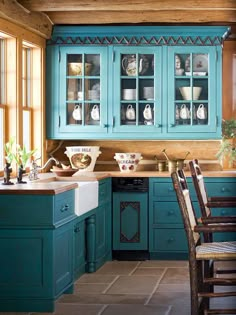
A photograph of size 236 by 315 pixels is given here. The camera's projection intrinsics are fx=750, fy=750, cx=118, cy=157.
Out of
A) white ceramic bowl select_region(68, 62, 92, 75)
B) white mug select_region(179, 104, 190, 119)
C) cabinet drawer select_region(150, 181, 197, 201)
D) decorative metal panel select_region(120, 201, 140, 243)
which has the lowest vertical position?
decorative metal panel select_region(120, 201, 140, 243)

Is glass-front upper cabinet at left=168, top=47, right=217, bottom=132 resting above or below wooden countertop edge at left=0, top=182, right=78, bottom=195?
above

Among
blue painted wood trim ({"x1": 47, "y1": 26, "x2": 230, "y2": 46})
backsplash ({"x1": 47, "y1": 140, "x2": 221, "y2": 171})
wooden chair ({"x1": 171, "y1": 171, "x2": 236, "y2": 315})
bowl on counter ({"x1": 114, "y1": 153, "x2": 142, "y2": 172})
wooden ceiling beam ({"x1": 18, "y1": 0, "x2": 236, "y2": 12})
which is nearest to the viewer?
wooden chair ({"x1": 171, "y1": 171, "x2": 236, "y2": 315})

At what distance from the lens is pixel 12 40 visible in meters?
6.66

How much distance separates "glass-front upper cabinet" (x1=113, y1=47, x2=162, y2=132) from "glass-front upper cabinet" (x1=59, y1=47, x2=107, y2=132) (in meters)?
0.14

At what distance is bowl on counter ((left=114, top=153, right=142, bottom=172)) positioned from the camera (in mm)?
7773

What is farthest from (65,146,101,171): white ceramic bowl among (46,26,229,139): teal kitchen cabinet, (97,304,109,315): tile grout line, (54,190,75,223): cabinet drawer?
(97,304,109,315): tile grout line

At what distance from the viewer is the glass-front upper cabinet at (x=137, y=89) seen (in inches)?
304

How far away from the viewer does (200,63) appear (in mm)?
7738

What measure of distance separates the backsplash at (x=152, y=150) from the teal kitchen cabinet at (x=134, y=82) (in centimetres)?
43

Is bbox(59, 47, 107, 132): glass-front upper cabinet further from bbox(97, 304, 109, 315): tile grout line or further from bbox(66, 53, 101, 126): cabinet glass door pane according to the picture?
bbox(97, 304, 109, 315): tile grout line

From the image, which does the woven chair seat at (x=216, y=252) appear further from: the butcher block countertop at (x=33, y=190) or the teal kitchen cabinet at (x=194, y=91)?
the teal kitchen cabinet at (x=194, y=91)

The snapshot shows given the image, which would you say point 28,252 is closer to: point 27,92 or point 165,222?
point 165,222

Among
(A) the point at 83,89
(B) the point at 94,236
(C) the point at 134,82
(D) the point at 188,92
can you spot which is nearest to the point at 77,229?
(B) the point at 94,236

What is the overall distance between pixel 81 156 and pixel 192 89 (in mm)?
1341
